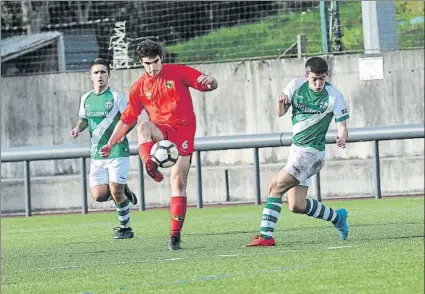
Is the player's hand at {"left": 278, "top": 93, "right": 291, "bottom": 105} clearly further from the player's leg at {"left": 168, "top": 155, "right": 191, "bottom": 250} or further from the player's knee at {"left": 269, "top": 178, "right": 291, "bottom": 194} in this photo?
the player's leg at {"left": 168, "top": 155, "right": 191, "bottom": 250}

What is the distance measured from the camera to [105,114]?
15.6m

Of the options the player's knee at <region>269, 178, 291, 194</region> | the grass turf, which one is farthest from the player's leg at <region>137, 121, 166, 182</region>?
the player's knee at <region>269, 178, 291, 194</region>

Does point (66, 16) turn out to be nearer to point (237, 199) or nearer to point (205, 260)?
point (237, 199)

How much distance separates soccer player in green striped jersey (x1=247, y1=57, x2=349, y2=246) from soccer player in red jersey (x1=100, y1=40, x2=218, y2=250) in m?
0.79

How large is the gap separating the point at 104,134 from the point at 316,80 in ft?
12.7

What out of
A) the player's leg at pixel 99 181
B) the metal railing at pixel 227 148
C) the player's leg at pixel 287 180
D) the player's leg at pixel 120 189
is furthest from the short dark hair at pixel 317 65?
the metal railing at pixel 227 148

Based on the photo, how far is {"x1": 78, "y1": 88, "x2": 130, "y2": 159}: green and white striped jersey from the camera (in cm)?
1557

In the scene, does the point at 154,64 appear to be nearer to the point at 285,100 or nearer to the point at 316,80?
the point at 285,100

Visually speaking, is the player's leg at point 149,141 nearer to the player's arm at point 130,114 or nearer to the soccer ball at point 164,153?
the soccer ball at point 164,153

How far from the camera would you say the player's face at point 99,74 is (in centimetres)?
1538

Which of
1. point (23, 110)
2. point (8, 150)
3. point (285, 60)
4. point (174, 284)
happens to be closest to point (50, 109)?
point (23, 110)

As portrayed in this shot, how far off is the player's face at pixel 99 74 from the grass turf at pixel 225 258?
1688 mm

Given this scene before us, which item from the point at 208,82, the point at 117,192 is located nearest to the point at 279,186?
the point at 208,82

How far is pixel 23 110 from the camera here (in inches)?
957
